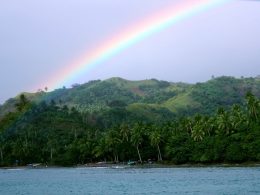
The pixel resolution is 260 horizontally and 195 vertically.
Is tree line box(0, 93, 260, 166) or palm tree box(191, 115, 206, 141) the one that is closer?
tree line box(0, 93, 260, 166)

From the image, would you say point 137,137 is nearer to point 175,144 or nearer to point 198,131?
point 175,144

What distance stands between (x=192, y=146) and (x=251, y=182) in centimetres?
5889

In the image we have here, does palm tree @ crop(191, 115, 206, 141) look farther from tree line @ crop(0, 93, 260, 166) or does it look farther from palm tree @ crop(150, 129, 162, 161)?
palm tree @ crop(150, 129, 162, 161)

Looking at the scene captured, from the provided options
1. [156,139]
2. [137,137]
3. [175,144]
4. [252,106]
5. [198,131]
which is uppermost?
[252,106]

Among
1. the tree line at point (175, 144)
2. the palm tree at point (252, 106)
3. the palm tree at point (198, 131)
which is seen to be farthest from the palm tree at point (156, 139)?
the palm tree at point (252, 106)

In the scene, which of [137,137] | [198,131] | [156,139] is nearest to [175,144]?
[156,139]

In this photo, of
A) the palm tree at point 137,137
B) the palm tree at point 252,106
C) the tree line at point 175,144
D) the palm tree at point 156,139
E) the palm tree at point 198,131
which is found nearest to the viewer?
the tree line at point 175,144

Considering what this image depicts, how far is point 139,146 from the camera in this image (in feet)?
479

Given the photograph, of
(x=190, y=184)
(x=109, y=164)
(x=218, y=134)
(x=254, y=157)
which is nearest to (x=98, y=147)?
(x=109, y=164)

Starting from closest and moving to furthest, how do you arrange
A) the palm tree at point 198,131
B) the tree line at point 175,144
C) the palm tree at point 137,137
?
the tree line at point 175,144, the palm tree at point 198,131, the palm tree at point 137,137

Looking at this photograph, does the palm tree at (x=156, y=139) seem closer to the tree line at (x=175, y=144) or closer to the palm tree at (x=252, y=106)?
the tree line at (x=175, y=144)

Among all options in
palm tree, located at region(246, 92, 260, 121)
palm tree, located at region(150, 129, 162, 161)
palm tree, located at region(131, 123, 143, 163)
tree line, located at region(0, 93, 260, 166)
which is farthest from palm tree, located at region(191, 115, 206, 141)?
palm tree, located at region(131, 123, 143, 163)

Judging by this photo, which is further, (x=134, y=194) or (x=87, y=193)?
(x=87, y=193)

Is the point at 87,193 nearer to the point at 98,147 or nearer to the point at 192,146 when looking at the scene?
the point at 192,146
